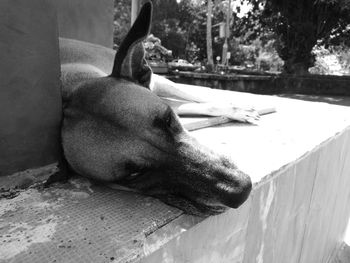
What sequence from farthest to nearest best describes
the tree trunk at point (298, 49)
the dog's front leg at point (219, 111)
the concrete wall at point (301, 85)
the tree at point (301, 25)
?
the tree trunk at point (298, 49) < the tree at point (301, 25) < the concrete wall at point (301, 85) < the dog's front leg at point (219, 111)

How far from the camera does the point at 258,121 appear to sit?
3924 mm

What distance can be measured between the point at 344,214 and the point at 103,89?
3997mm

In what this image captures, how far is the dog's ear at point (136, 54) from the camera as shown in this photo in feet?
7.66

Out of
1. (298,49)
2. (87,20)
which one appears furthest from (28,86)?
(298,49)

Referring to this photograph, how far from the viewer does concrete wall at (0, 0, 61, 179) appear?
221cm

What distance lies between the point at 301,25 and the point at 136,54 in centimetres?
2006

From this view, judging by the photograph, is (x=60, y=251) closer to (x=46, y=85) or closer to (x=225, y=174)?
(x=225, y=174)

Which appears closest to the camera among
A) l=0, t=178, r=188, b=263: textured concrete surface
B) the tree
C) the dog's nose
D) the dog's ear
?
l=0, t=178, r=188, b=263: textured concrete surface

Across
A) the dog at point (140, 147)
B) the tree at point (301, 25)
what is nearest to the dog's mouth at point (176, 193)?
the dog at point (140, 147)

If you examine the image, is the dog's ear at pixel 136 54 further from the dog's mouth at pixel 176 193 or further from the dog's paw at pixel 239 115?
the dog's paw at pixel 239 115

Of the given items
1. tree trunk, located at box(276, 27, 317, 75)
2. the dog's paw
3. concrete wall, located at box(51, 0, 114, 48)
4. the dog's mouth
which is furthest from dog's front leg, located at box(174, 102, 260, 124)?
tree trunk, located at box(276, 27, 317, 75)

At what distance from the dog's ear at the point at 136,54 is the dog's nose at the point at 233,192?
41.1 inches

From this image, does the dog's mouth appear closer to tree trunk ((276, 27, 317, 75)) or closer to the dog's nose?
the dog's nose

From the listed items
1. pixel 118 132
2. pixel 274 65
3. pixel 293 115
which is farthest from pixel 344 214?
pixel 274 65
